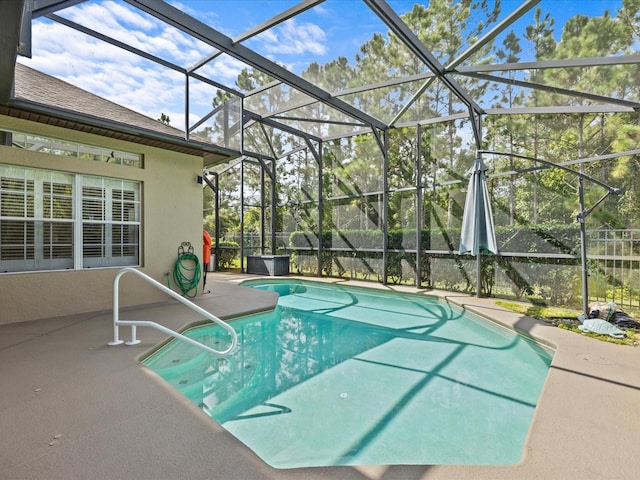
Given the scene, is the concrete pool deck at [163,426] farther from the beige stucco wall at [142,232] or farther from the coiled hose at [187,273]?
the coiled hose at [187,273]

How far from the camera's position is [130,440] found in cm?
211

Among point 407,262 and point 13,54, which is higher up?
point 13,54

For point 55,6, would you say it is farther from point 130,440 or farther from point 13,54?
point 130,440

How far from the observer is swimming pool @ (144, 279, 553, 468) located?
258 cm

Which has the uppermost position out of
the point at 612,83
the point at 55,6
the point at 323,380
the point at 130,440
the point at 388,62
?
the point at 388,62

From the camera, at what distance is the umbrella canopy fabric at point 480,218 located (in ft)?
20.3

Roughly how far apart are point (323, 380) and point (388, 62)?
6356 mm

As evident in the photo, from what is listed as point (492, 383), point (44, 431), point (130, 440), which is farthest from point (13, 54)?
point (492, 383)

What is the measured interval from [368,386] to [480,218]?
430 cm

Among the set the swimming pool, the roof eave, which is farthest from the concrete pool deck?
the roof eave

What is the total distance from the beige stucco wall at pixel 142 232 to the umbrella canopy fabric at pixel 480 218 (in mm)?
5944

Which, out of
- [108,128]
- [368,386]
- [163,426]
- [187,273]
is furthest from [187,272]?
[163,426]

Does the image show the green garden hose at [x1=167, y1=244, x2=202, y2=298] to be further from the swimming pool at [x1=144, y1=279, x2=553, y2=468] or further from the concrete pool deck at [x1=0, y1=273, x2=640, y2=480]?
the concrete pool deck at [x1=0, y1=273, x2=640, y2=480]

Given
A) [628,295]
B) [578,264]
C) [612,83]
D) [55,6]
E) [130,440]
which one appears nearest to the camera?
[130,440]
